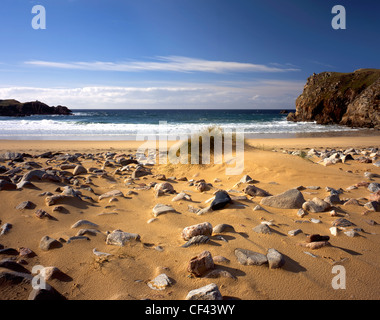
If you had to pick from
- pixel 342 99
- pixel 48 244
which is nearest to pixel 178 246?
pixel 48 244

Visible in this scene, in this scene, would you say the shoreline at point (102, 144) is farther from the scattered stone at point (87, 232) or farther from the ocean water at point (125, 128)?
the scattered stone at point (87, 232)

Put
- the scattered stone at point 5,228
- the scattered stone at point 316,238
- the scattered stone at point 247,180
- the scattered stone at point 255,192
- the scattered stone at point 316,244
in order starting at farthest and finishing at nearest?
1. the scattered stone at point 247,180
2. the scattered stone at point 255,192
3. the scattered stone at point 5,228
4. the scattered stone at point 316,238
5. the scattered stone at point 316,244

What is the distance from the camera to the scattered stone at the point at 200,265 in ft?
6.59

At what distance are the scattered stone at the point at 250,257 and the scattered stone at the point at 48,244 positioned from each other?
5.90 ft

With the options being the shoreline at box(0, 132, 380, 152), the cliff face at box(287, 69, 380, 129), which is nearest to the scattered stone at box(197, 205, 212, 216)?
the shoreline at box(0, 132, 380, 152)

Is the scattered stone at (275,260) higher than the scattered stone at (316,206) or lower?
lower

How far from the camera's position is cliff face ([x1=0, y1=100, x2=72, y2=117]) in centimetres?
5531


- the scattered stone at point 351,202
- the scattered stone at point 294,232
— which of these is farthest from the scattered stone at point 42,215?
the scattered stone at point 351,202

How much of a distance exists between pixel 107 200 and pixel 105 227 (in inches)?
42.2

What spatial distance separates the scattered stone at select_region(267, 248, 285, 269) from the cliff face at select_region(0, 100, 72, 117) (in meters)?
66.9

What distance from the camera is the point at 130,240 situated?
2545 mm

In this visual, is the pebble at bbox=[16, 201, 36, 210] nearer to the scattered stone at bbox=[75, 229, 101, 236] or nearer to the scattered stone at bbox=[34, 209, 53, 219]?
the scattered stone at bbox=[34, 209, 53, 219]

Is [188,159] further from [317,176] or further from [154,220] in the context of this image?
[154,220]

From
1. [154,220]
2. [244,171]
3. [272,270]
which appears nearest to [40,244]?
[154,220]
